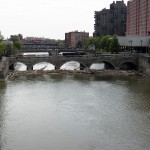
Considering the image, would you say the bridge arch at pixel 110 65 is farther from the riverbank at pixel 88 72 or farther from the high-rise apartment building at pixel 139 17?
the high-rise apartment building at pixel 139 17

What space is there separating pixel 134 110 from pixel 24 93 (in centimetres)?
2093

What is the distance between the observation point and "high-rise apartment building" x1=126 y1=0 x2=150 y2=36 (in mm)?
136125

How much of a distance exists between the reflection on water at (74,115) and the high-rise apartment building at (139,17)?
6518 centimetres

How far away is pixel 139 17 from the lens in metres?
149

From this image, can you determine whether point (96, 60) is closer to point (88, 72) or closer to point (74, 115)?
point (88, 72)

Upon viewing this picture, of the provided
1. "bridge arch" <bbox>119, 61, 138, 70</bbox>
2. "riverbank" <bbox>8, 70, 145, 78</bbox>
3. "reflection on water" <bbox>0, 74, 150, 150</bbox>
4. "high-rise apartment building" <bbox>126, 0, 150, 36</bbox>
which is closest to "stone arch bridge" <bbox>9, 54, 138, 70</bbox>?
"bridge arch" <bbox>119, 61, 138, 70</bbox>

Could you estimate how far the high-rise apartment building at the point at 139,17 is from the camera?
136 m

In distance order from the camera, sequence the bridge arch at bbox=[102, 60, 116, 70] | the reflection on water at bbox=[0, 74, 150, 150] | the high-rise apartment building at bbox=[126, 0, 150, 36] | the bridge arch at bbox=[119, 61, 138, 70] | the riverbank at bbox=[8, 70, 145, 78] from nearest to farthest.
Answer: the reflection on water at bbox=[0, 74, 150, 150] < the riverbank at bbox=[8, 70, 145, 78] < the bridge arch at bbox=[102, 60, 116, 70] < the bridge arch at bbox=[119, 61, 138, 70] < the high-rise apartment building at bbox=[126, 0, 150, 36]

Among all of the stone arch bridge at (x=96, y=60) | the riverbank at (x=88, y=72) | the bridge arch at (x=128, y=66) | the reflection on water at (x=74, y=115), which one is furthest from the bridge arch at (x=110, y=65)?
the reflection on water at (x=74, y=115)

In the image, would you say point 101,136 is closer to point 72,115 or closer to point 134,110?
point 72,115

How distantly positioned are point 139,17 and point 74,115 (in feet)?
354

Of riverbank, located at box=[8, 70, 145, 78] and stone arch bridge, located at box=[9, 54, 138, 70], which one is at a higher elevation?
stone arch bridge, located at box=[9, 54, 138, 70]

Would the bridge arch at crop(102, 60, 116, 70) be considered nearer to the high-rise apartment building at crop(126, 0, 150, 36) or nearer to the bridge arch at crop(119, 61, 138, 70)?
the bridge arch at crop(119, 61, 138, 70)

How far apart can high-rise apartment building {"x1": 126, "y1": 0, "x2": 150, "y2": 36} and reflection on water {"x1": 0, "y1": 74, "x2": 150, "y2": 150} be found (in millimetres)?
65177
